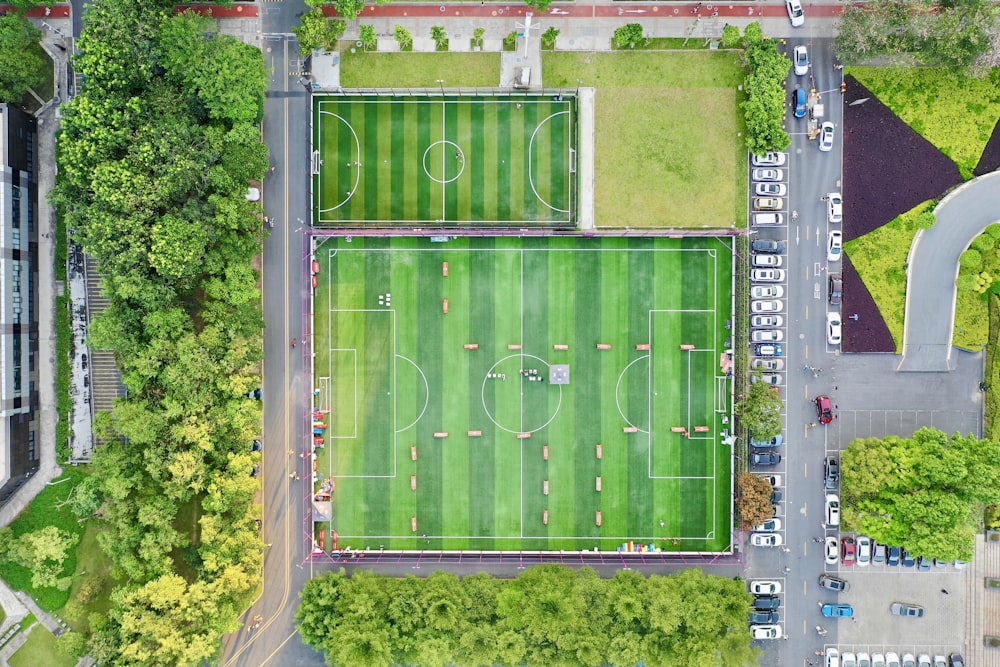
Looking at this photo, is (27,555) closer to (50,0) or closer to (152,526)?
(152,526)

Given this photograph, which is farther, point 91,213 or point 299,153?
point 299,153

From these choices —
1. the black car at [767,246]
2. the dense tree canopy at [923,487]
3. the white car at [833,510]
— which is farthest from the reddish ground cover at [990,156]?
the white car at [833,510]

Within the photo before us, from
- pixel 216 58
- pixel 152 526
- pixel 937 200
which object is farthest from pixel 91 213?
pixel 937 200

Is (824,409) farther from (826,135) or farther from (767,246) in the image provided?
(826,135)

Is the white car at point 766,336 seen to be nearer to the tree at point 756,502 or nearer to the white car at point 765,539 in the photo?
the tree at point 756,502

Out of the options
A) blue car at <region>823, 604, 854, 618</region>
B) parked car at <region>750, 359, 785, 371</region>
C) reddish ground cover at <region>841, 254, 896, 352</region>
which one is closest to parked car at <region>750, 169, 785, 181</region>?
reddish ground cover at <region>841, 254, 896, 352</region>
